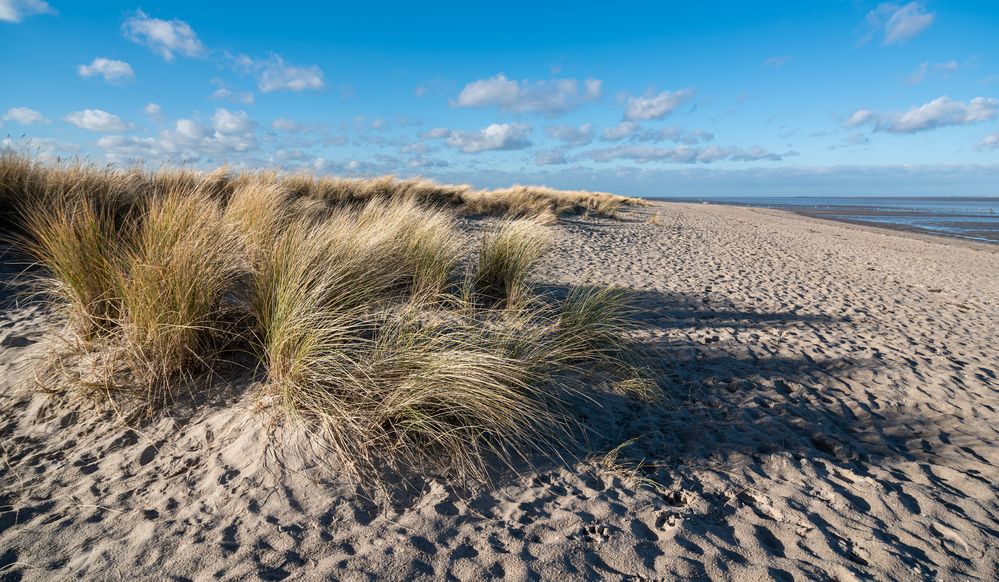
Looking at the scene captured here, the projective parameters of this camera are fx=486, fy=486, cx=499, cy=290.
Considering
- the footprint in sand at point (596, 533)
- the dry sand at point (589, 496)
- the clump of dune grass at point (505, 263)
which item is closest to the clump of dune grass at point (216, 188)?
the dry sand at point (589, 496)

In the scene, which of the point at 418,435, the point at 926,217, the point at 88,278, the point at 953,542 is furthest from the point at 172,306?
the point at 926,217

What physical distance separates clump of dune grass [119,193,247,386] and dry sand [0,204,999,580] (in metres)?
0.40

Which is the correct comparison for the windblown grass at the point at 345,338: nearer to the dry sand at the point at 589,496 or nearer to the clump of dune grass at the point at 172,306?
the clump of dune grass at the point at 172,306

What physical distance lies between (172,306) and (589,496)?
264 centimetres

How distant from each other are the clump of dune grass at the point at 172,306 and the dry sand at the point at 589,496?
1.30ft

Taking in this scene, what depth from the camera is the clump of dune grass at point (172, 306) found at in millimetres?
2867

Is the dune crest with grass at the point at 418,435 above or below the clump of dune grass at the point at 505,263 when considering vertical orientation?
below

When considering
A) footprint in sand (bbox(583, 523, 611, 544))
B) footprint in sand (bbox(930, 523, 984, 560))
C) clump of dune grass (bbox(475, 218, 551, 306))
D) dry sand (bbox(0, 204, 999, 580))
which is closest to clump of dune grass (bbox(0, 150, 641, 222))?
dry sand (bbox(0, 204, 999, 580))

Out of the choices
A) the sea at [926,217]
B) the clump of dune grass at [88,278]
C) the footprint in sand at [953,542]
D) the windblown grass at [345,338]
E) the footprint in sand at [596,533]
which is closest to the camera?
the footprint in sand at [596,533]

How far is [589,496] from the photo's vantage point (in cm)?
240

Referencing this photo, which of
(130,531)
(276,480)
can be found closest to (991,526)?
(276,480)

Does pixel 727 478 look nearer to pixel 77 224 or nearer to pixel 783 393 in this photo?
pixel 783 393

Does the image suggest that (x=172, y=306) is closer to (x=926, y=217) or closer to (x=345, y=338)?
(x=345, y=338)

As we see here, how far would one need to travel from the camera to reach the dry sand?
6.40 ft
